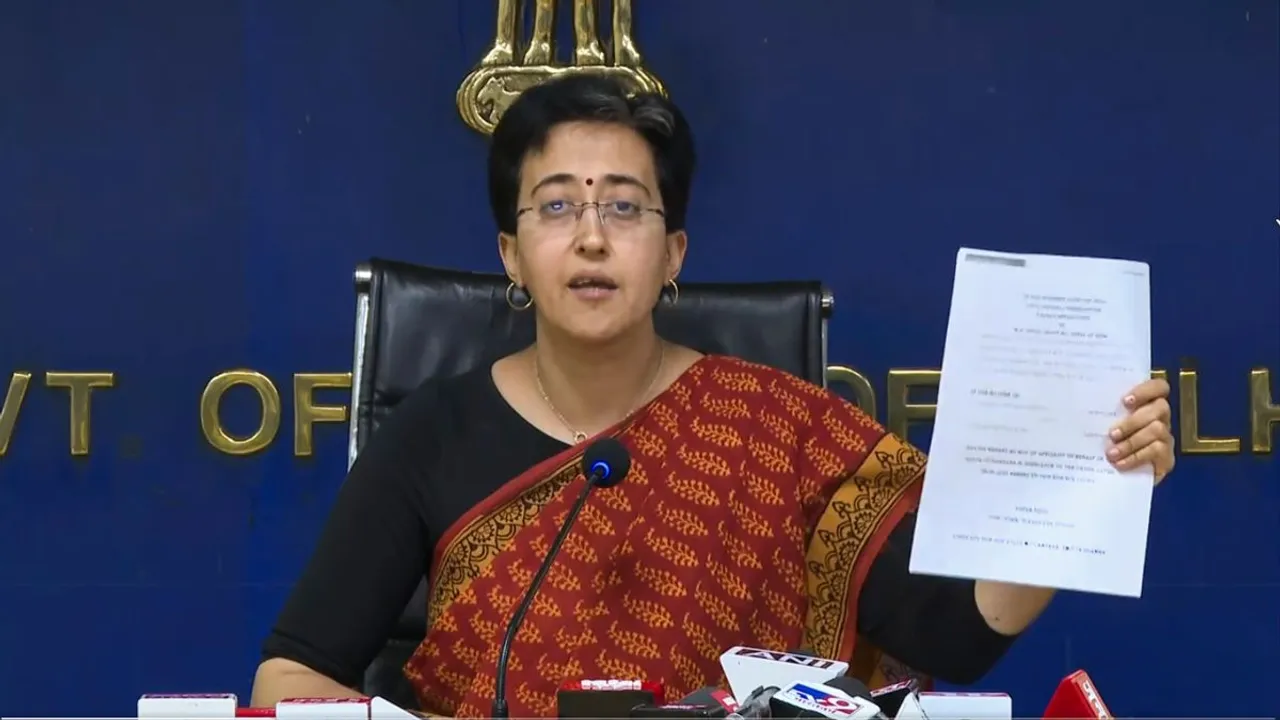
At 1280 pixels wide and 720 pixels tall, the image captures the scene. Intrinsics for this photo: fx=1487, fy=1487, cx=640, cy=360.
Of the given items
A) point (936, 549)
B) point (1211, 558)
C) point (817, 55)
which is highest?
point (817, 55)

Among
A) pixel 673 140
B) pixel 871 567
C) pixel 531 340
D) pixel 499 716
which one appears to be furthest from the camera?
pixel 531 340

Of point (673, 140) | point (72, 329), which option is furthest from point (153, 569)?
point (673, 140)

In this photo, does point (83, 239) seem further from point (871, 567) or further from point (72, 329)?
point (871, 567)

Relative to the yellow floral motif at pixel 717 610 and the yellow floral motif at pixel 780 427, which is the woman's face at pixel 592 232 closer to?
the yellow floral motif at pixel 780 427

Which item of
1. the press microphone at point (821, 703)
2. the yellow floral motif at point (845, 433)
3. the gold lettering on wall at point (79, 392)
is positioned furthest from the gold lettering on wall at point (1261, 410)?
the gold lettering on wall at point (79, 392)

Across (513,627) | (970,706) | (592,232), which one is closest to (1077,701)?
(970,706)

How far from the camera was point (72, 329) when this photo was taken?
232 centimetres

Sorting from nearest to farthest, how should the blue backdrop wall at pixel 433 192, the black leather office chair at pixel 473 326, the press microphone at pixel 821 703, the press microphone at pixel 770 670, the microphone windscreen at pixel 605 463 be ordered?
the press microphone at pixel 821 703
the press microphone at pixel 770 670
the microphone windscreen at pixel 605 463
the black leather office chair at pixel 473 326
the blue backdrop wall at pixel 433 192

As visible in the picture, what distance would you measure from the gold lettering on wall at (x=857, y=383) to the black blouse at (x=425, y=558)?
819 millimetres

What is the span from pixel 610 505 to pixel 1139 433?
0.59 meters

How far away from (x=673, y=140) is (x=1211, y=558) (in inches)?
49.9

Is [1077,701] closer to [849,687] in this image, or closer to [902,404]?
[849,687]

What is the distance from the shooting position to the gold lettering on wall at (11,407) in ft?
7.57

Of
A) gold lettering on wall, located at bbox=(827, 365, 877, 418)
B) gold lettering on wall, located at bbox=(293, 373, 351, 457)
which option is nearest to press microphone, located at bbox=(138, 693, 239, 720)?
gold lettering on wall, located at bbox=(293, 373, 351, 457)
